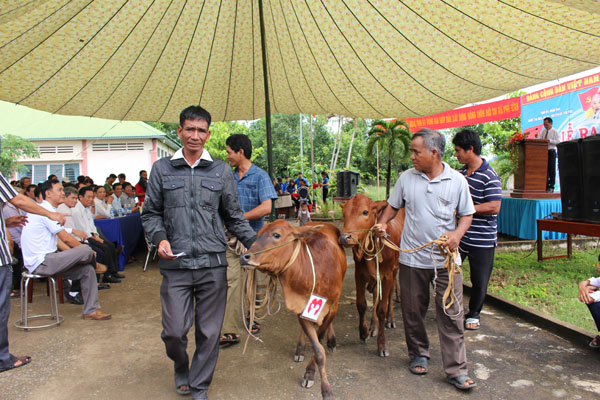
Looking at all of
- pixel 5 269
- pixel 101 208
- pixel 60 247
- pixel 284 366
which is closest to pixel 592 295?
pixel 284 366

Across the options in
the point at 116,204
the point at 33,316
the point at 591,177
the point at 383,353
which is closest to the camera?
the point at 383,353

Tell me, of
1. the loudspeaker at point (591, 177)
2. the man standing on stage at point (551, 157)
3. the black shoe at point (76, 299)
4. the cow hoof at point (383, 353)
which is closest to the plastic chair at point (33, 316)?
the black shoe at point (76, 299)

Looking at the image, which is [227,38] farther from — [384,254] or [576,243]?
[576,243]

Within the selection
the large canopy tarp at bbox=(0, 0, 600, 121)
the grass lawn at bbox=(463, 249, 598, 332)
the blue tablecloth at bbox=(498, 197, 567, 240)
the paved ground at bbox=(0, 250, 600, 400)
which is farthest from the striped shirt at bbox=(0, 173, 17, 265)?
the blue tablecloth at bbox=(498, 197, 567, 240)

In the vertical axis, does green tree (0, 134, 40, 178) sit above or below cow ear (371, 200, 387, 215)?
above

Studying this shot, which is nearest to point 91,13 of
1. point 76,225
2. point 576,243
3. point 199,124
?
point 199,124

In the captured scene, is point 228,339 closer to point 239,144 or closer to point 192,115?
point 239,144

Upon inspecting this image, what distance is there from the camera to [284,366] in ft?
12.1

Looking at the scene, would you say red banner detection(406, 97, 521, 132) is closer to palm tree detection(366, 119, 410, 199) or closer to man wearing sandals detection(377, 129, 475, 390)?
palm tree detection(366, 119, 410, 199)

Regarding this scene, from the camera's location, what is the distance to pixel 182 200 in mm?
2941

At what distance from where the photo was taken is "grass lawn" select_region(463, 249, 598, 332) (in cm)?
488

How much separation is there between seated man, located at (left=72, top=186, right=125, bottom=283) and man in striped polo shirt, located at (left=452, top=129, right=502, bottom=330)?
18.0 ft

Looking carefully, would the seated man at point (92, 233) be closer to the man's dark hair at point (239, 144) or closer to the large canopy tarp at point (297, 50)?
the large canopy tarp at point (297, 50)

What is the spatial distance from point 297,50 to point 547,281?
16.6ft
